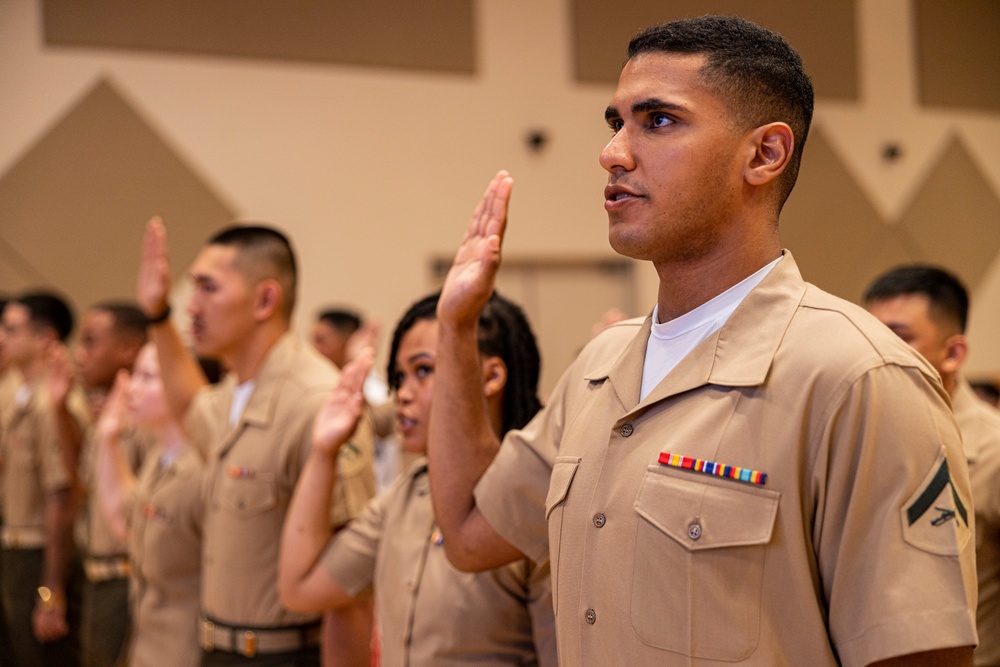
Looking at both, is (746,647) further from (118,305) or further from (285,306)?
(118,305)

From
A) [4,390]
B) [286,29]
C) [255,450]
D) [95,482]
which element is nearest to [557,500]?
[255,450]

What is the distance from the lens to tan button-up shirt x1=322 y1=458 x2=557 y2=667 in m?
1.96

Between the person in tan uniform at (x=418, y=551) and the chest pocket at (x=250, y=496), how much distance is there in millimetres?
401

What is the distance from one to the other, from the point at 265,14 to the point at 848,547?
639cm

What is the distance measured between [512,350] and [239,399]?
1293 millimetres

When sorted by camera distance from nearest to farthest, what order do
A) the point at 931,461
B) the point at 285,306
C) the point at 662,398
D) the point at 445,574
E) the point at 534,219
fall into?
the point at 931,461
the point at 662,398
the point at 445,574
the point at 285,306
the point at 534,219

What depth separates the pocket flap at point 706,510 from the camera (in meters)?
1.17

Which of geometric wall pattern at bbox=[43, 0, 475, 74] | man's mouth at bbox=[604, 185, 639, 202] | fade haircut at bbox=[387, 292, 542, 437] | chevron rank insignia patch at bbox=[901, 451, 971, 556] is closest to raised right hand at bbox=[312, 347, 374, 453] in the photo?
fade haircut at bbox=[387, 292, 542, 437]

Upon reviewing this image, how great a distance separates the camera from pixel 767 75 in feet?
Answer: 4.45

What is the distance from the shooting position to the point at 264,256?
3197 millimetres

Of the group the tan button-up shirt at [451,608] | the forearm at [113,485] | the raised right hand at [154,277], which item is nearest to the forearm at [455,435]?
the tan button-up shirt at [451,608]

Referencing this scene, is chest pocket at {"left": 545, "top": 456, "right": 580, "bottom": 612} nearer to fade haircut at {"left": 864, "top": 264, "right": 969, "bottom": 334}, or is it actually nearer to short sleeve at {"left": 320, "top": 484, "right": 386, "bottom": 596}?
short sleeve at {"left": 320, "top": 484, "right": 386, "bottom": 596}

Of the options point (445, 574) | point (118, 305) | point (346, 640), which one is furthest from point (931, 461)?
point (118, 305)

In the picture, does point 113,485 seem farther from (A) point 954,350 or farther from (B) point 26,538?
(A) point 954,350
